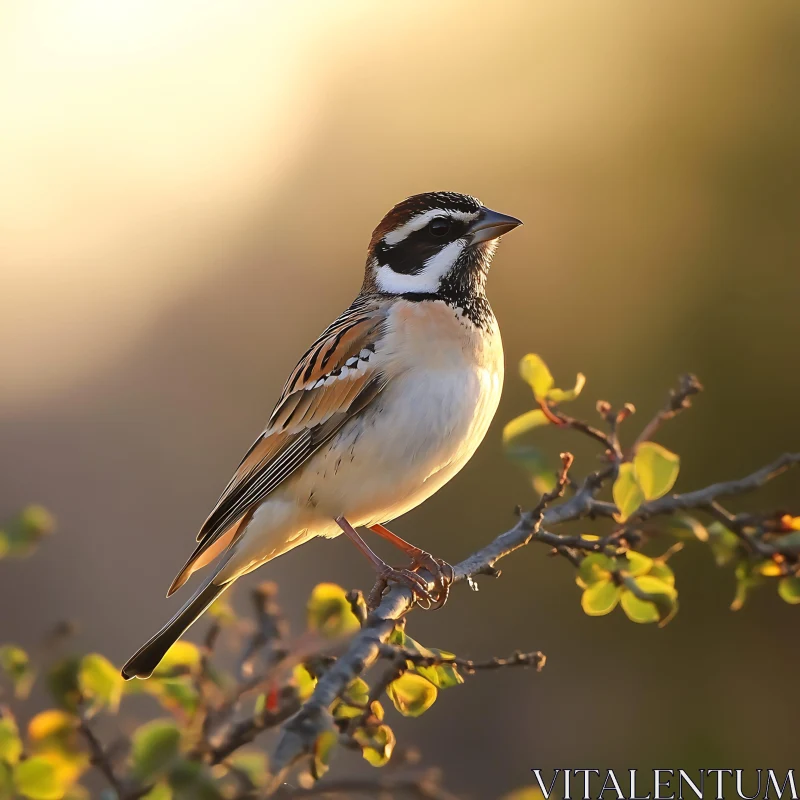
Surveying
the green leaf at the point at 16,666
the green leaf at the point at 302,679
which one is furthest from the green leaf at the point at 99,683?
the green leaf at the point at 302,679


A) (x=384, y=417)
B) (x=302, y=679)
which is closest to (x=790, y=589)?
(x=302, y=679)

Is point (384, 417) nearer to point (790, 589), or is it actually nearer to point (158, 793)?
point (790, 589)

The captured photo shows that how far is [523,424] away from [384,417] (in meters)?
0.74

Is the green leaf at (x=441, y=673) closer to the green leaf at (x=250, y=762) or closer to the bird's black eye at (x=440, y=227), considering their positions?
the green leaf at (x=250, y=762)

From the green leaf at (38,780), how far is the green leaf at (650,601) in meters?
1.43

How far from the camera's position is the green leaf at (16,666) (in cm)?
257

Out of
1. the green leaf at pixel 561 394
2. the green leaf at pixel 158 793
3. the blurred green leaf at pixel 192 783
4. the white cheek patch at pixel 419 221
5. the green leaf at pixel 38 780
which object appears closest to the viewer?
the blurred green leaf at pixel 192 783

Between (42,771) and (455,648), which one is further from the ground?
(42,771)

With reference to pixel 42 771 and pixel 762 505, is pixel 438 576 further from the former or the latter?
pixel 762 505

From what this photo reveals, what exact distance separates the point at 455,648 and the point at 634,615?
5473 millimetres

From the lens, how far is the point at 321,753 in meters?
1.98

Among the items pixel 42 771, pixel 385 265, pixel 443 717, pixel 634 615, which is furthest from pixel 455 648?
pixel 42 771

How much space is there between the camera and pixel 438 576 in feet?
12.0

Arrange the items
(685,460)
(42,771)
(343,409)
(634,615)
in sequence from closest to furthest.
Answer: (42,771) → (634,615) → (343,409) → (685,460)
